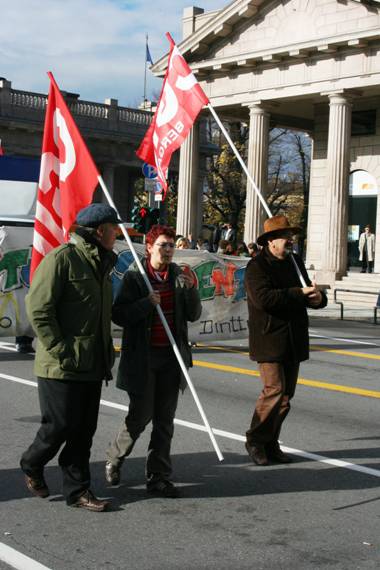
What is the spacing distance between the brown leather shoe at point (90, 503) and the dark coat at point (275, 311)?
191 centimetres

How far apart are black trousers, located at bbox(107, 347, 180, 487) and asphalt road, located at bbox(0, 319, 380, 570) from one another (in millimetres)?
227

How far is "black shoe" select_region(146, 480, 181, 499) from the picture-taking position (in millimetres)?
6285

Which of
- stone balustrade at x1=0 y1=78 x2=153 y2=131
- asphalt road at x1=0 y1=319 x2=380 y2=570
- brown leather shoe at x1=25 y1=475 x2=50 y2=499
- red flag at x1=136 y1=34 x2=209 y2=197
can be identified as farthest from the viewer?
stone balustrade at x1=0 y1=78 x2=153 y2=131

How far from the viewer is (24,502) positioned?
605 centimetres

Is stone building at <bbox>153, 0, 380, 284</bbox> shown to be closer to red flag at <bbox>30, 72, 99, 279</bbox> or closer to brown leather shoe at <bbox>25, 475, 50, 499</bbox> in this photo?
red flag at <bbox>30, 72, 99, 279</bbox>

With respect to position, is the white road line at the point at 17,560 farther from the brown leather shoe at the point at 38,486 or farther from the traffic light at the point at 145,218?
the traffic light at the point at 145,218

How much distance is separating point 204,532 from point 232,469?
158 cm

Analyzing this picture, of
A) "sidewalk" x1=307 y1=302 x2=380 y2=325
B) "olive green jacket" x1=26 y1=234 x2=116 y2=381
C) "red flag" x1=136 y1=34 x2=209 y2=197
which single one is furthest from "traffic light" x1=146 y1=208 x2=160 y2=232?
"olive green jacket" x1=26 y1=234 x2=116 y2=381

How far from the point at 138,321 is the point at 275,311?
133 cm

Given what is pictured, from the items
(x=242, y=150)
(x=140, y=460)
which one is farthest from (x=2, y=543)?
(x=242, y=150)

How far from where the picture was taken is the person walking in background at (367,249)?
112 ft

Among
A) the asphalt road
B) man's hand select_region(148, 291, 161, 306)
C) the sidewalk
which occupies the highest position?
man's hand select_region(148, 291, 161, 306)

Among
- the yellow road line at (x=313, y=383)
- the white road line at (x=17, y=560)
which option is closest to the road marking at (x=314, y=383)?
the yellow road line at (x=313, y=383)

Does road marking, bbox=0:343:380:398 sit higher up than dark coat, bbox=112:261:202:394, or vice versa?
dark coat, bbox=112:261:202:394
